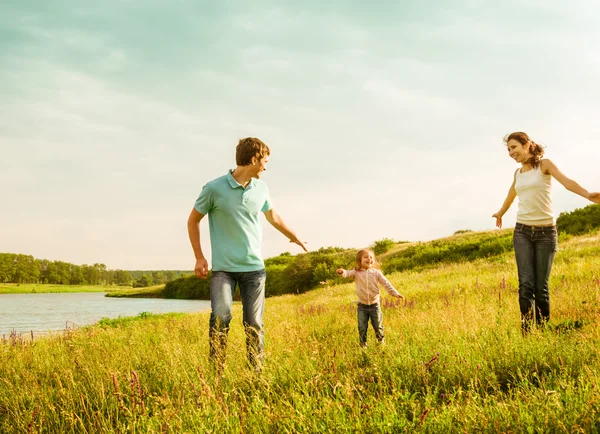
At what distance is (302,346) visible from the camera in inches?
186

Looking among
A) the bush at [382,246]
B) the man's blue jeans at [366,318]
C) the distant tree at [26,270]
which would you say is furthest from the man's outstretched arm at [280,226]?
the distant tree at [26,270]

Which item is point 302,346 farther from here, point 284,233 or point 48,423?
point 48,423

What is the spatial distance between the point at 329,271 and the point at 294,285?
5.75m

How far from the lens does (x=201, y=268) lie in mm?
4715

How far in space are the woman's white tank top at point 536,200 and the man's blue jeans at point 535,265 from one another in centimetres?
10

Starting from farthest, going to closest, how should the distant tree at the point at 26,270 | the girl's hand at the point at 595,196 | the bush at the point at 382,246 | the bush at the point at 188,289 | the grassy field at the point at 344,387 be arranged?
the distant tree at the point at 26,270, the bush at the point at 188,289, the bush at the point at 382,246, the girl's hand at the point at 595,196, the grassy field at the point at 344,387

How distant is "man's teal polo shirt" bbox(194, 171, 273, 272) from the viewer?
4770 mm

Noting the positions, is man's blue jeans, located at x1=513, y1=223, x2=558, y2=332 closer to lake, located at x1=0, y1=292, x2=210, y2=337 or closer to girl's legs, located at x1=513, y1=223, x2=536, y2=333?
girl's legs, located at x1=513, y1=223, x2=536, y2=333

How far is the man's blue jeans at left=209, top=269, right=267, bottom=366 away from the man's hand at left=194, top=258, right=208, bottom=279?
0.11 metres

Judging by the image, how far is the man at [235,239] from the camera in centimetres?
470

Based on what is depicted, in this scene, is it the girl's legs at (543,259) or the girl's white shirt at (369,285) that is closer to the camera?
the girl's legs at (543,259)

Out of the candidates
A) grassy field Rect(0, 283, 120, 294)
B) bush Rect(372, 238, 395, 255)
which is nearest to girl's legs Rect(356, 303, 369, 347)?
bush Rect(372, 238, 395, 255)

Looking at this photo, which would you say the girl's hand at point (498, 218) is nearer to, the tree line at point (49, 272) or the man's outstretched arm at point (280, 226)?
the man's outstretched arm at point (280, 226)

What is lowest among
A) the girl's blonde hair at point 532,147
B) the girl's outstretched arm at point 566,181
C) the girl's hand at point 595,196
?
the girl's hand at point 595,196
